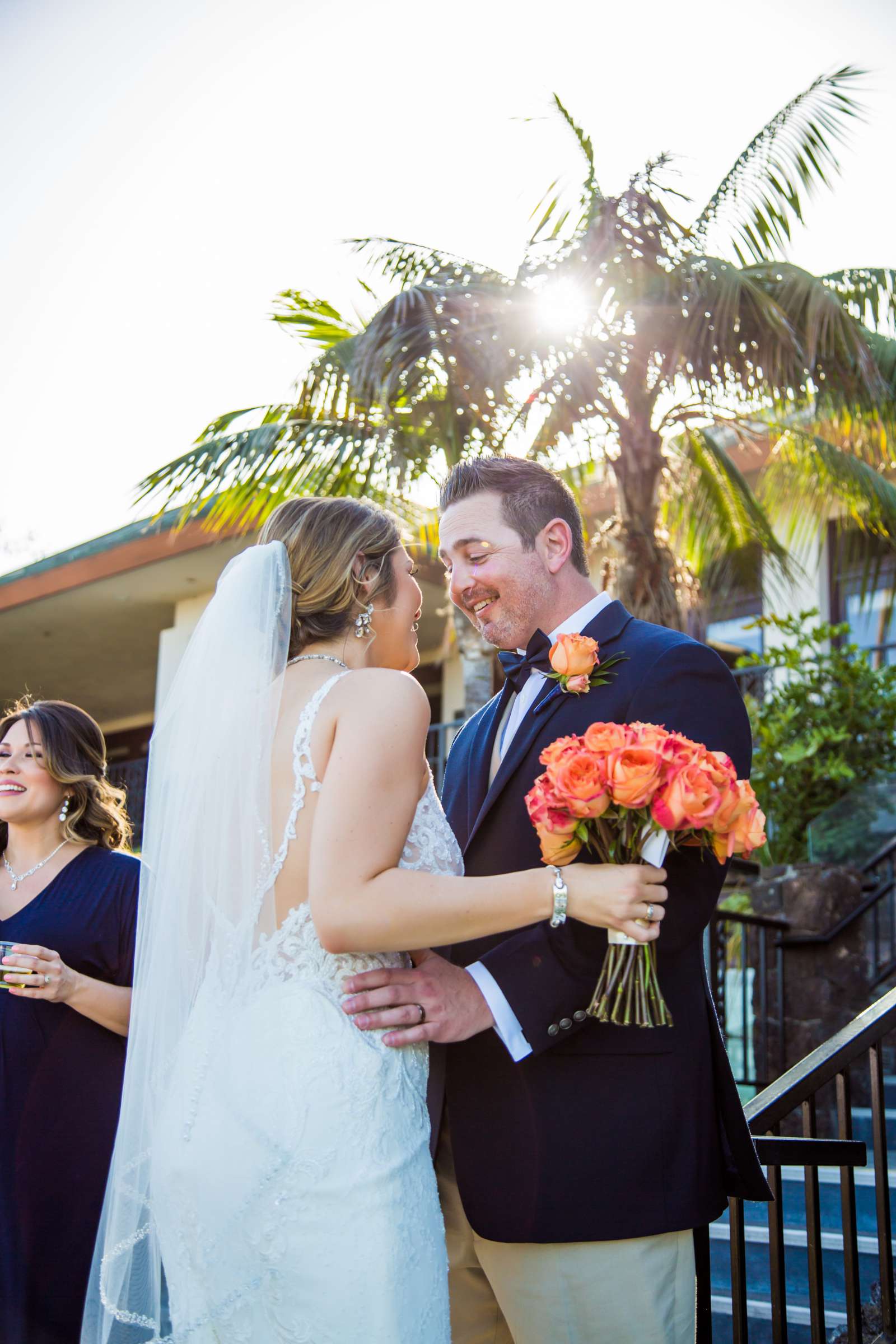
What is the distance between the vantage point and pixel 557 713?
2.69 metres

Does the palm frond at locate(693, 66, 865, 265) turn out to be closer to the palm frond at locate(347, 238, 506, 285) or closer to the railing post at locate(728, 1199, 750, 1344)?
the palm frond at locate(347, 238, 506, 285)

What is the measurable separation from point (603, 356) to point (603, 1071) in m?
5.35

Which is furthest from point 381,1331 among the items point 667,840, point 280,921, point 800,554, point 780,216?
point 800,554

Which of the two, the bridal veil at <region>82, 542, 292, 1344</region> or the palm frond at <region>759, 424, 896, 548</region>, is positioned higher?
the palm frond at <region>759, 424, 896, 548</region>

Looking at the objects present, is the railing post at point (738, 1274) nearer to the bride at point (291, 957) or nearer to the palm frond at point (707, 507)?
the bride at point (291, 957)

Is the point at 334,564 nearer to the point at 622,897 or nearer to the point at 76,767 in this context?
the point at 622,897

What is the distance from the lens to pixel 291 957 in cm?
233

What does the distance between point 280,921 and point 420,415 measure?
5.29m

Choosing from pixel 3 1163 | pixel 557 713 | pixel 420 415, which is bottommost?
pixel 3 1163

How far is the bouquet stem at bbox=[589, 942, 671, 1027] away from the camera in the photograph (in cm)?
220

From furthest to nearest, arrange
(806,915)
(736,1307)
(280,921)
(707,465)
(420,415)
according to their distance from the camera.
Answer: (707,465), (806,915), (420,415), (736,1307), (280,921)

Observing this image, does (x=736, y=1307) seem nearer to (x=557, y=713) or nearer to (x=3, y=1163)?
(x=557, y=713)

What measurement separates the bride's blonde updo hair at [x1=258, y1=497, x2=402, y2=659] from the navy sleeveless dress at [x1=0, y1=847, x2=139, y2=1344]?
173 cm

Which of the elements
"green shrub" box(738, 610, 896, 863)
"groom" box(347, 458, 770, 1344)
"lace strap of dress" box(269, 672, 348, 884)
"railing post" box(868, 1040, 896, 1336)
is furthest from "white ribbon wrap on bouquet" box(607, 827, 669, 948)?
"green shrub" box(738, 610, 896, 863)
